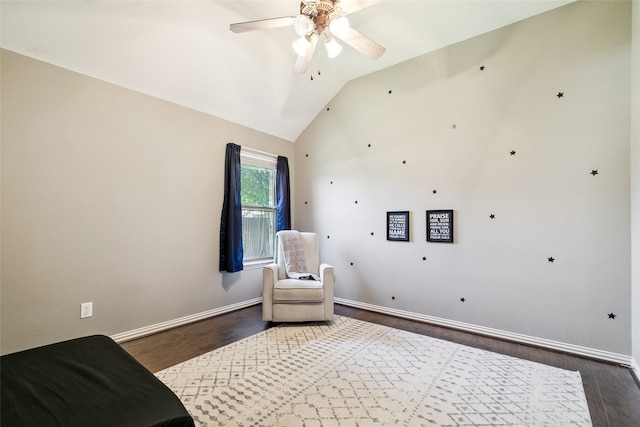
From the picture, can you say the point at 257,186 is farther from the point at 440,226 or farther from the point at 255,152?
the point at 440,226

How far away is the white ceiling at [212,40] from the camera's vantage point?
2090 millimetres

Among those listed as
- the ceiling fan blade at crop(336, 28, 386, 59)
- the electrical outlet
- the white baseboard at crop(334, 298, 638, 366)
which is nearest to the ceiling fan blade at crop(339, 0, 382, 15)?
the ceiling fan blade at crop(336, 28, 386, 59)

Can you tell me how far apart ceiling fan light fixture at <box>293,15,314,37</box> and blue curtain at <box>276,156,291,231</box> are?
238cm

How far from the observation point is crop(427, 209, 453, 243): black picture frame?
2.95 metres

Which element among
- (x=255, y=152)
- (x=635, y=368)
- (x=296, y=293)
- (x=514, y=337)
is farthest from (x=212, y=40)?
(x=635, y=368)

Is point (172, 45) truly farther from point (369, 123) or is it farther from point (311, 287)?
point (311, 287)

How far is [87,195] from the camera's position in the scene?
2418mm

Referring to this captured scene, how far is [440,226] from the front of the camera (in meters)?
3.01

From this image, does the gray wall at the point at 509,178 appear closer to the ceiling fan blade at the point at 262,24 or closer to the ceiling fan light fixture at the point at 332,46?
the ceiling fan light fixture at the point at 332,46

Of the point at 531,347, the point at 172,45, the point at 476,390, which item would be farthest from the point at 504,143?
the point at 172,45

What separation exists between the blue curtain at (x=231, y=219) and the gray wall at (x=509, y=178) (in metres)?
1.42

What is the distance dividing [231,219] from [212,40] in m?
1.88

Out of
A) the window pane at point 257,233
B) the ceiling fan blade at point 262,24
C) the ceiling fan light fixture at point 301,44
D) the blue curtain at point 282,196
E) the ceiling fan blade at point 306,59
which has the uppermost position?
the ceiling fan blade at point 262,24

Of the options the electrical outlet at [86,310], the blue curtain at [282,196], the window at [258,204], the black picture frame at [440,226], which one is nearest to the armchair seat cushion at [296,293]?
the window at [258,204]
